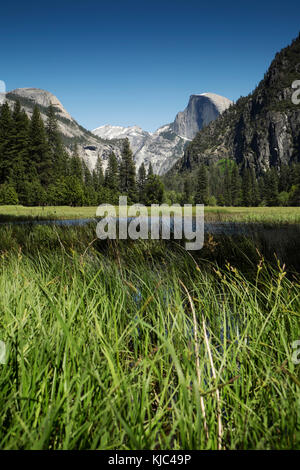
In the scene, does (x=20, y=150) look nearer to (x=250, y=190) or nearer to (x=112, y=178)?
(x=112, y=178)

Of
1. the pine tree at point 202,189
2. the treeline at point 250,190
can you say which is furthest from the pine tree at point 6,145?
the pine tree at point 202,189

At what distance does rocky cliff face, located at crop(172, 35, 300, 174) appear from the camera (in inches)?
5276

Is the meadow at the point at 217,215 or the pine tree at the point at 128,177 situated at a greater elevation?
the pine tree at the point at 128,177

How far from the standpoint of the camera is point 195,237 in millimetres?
7215

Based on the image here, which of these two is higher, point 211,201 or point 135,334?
point 211,201

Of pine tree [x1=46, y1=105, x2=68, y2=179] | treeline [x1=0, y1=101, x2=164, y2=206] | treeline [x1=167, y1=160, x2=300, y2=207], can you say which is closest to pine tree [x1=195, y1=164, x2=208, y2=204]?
treeline [x1=167, y1=160, x2=300, y2=207]

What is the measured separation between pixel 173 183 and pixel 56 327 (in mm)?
139077

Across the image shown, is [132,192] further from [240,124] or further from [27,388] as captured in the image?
[240,124]

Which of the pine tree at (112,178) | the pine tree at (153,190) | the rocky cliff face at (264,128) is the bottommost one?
the pine tree at (153,190)

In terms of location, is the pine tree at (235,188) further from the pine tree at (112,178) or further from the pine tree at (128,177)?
the pine tree at (112,178)

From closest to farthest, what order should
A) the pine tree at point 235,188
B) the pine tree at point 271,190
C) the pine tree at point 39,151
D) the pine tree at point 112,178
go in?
the pine tree at point 39,151, the pine tree at point 112,178, the pine tree at point 271,190, the pine tree at point 235,188

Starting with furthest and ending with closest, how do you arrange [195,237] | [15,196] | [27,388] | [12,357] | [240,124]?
[240,124]
[15,196]
[195,237]
[12,357]
[27,388]

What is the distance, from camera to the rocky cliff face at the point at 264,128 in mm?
134000
